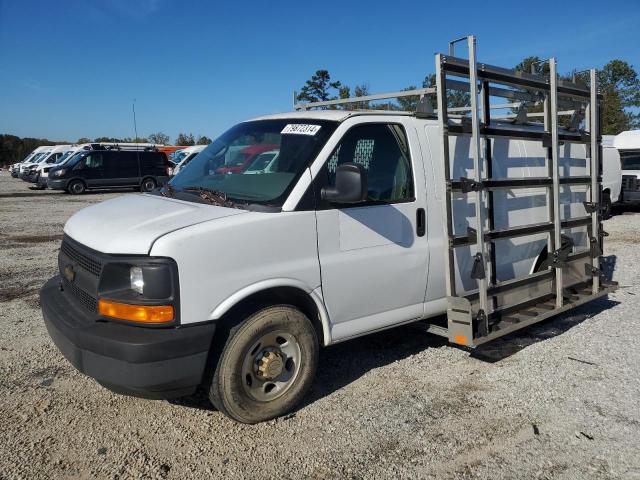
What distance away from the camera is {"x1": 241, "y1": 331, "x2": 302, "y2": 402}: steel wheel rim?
139 inches

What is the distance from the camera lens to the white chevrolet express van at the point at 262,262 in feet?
10.4

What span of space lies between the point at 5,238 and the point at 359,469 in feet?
35.9

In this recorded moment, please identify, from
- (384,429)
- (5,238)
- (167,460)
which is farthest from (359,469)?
(5,238)

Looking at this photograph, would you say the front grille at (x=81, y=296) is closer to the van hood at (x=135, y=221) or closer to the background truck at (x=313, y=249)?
the background truck at (x=313, y=249)

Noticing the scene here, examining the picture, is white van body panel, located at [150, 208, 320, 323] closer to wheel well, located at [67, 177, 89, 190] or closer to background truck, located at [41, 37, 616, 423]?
background truck, located at [41, 37, 616, 423]

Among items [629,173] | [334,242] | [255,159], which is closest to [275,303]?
[334,242]

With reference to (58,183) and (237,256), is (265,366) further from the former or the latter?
(58,183)

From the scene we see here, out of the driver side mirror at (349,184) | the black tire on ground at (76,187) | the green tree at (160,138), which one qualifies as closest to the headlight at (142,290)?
the driver side mirror at (349,184)

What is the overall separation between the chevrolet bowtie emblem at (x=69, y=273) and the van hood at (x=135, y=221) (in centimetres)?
21

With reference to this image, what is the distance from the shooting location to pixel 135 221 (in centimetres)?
351

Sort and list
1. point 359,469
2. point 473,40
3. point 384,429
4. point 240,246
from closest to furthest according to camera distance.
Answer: point 359,469 → point 240,246 → point 384,429 → point 473,40

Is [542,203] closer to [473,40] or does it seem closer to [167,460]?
[473,40]

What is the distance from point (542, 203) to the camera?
211 inches

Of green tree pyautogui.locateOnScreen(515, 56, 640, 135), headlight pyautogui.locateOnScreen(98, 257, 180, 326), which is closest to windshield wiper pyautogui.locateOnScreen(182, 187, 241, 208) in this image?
headlight pyautogui.locateOnScreen(98, 257, 180, 326)
